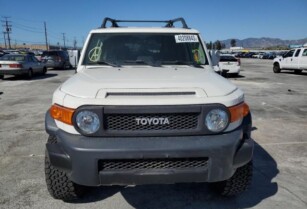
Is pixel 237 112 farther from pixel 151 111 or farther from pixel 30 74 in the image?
pixel 30 74

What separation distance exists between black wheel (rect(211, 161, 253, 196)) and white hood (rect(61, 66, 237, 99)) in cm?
85

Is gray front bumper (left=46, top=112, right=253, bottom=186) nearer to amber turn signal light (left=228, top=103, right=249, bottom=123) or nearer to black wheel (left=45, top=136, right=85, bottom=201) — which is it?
amber turn signal light (left=228, top=103, right=249, bottom=123)

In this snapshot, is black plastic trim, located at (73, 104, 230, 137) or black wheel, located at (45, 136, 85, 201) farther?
black wheel, located at (45, 136, 85, 201)

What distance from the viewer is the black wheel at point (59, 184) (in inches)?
132

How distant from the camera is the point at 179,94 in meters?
3.04

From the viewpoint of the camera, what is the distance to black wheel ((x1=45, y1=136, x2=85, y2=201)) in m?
3.36

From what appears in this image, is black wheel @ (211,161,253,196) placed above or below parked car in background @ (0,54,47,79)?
above

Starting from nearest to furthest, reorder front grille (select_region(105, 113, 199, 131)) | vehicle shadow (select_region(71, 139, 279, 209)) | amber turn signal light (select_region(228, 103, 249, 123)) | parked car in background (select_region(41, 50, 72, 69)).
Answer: front grille (select_region(105, 113, 199, 131)), amber turn signal light (select_region(228, 103, 249, 123)), vehicle shadow (select_region(71, 139, 279, 209)), parked car in background (select_region(41, 50, 72, 69))

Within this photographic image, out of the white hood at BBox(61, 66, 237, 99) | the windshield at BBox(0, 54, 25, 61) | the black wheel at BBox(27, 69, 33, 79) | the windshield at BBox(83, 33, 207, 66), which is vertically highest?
the windshield at BBox(83, 33, 207, 66)

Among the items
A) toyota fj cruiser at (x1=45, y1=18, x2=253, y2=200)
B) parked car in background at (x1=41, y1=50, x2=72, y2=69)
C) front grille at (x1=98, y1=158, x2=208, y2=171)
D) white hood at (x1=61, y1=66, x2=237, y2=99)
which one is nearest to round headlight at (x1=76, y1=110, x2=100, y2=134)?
toyota fj cruiser at (x1=45, y1=18, x2=253, y2=200)

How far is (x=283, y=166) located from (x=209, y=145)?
2389 mm

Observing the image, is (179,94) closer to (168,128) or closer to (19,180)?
(168,128)

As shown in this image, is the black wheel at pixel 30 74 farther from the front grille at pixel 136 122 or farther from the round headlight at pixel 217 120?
the round headlight at pixel 217 120

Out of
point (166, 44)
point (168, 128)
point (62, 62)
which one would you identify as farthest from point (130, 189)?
point (62, 62)
